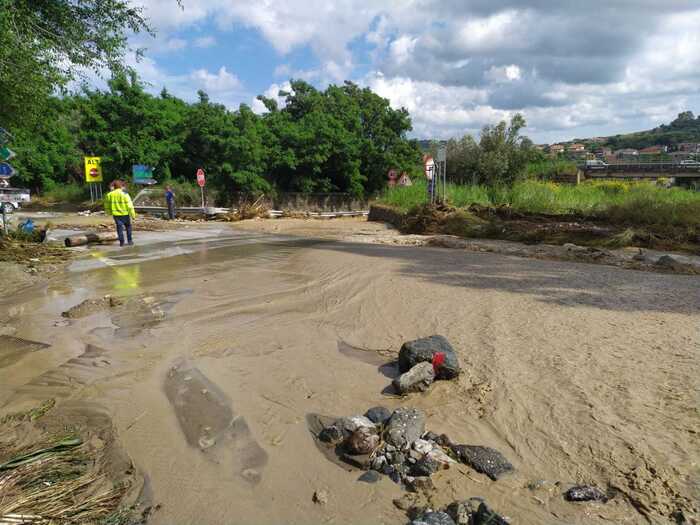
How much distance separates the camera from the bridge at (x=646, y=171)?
156ft

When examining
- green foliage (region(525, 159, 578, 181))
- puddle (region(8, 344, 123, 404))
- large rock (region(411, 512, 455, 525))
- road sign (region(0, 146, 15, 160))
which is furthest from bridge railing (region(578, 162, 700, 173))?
large rock (region(411, 512, 455, 525))

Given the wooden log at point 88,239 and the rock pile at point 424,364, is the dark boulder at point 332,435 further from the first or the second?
the wooden log at point 88,239

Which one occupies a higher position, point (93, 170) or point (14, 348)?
point (93, 170)

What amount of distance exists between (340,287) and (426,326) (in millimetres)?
2657

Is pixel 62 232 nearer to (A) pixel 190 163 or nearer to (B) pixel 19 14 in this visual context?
(B) pixel 19 14

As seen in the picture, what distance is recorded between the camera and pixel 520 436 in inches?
151

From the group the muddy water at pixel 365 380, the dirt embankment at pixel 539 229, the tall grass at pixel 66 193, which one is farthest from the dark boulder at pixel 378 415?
the tall grass at pixel 66 193

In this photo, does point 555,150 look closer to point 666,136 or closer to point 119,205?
point 666,136

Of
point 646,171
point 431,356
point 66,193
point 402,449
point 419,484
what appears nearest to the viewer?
point 419,484

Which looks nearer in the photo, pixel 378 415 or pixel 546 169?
pixel 378 415

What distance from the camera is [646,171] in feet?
171

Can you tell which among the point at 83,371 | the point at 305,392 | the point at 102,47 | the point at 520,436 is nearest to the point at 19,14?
the point at 102,47

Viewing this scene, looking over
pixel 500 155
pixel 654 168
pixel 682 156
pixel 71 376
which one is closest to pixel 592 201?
pixel 500 155

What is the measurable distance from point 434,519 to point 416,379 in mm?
1795
